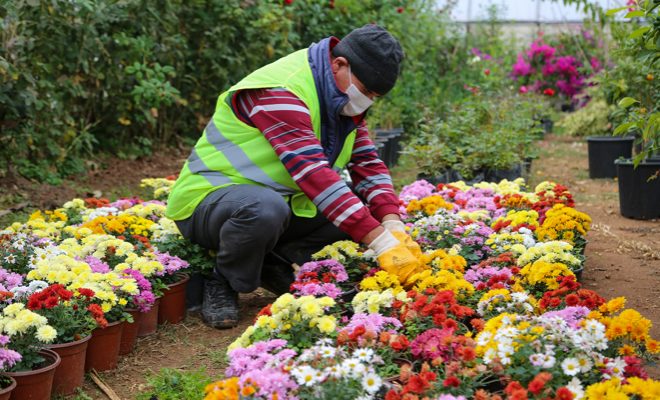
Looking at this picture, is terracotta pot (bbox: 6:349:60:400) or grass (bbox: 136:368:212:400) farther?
grass (bbox: 136:368:212:400)

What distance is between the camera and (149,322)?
3586mm

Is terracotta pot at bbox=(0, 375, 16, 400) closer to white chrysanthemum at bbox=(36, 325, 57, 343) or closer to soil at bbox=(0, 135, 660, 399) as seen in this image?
white chrysanthemum at bbox=(36, 325, 57, 343)

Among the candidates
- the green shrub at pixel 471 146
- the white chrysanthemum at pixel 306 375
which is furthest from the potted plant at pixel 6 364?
the green shrub at pixel 471 146

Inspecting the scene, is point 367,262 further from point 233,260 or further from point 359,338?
point 359,338

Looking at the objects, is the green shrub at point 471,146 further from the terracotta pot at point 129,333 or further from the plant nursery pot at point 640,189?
the terracotta pot at point 129,333

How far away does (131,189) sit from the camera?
692 centimetres

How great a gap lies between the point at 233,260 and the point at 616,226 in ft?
10.6

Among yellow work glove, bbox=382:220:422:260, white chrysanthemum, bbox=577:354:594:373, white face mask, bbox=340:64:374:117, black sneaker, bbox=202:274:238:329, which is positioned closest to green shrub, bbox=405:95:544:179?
yellow work glove, bbox=382:220:422:260

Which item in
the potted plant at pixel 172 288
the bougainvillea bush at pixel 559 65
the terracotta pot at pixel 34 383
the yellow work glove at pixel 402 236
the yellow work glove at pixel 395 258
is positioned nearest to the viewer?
the terracotta pot at pixel 34 383

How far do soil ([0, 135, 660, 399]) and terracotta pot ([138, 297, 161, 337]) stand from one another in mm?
32

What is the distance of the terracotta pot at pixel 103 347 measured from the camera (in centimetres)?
311

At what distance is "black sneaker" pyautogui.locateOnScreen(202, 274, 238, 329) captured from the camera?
374 cm

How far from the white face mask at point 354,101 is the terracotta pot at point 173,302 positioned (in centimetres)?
109

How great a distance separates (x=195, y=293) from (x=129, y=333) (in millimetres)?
637
